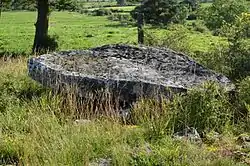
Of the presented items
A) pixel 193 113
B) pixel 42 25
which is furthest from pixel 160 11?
pixel 193 113

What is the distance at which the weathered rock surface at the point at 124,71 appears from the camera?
9039 mm

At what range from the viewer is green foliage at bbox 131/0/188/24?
34938 mm

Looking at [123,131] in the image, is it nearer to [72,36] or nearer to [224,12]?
[72,36]

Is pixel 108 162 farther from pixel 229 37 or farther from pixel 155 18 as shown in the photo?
pixel 155 18

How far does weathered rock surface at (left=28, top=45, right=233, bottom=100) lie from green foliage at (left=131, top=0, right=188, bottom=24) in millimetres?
21552

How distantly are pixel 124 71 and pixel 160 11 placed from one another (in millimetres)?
29022

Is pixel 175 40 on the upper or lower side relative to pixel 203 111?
upper

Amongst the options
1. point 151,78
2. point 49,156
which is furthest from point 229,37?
point 49,156

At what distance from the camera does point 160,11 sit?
38.1 metres

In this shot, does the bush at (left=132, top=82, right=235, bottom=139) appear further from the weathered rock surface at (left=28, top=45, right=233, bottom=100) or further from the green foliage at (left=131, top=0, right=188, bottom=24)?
the green foliage at (left=131, top=0, right=188, bottom=24)

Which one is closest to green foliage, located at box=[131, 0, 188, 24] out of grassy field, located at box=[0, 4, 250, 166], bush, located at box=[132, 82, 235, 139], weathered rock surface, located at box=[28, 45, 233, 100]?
weathered rock surface, located at box=[28, 45, 233, 100]

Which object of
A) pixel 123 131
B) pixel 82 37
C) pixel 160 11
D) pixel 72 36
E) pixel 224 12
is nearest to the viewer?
pixel 123 131

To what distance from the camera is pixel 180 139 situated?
21.4ft

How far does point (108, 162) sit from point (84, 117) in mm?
2041
